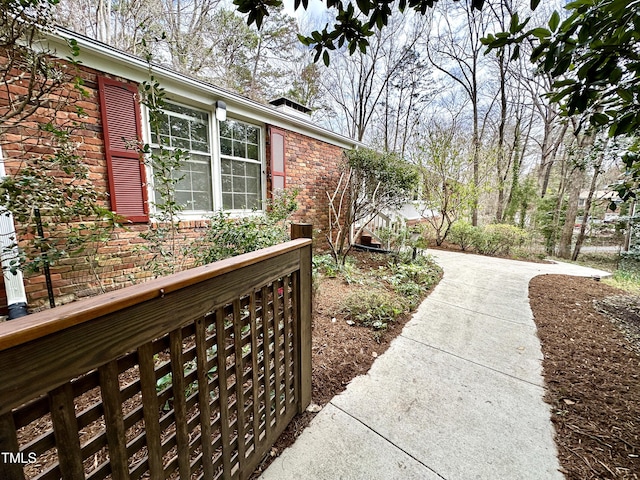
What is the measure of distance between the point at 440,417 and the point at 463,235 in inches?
302

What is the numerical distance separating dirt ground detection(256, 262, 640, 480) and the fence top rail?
1268 millimetres

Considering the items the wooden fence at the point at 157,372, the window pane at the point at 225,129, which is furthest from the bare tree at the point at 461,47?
the wooden fence at the point at 157,372

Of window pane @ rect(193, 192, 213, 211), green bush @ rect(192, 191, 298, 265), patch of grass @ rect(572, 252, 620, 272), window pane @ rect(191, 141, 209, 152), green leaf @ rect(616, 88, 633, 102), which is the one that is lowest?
patch of grass @ rect(572, 252, 620, 272)

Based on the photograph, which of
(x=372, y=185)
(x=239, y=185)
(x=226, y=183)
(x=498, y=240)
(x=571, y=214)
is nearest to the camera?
(x=226, y=183)

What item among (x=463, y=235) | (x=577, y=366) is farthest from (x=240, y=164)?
(x=463, y=235)

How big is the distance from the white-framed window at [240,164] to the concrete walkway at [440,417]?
11.9 ft

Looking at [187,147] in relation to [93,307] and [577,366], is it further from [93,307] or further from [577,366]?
[577,366]

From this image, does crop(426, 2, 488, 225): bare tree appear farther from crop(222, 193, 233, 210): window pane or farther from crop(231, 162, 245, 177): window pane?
crop(222, 193, 233, 210): window pane

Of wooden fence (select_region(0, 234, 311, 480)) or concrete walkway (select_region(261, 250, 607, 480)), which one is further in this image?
concrete walkway (select_region(261, 250, 607, 480))

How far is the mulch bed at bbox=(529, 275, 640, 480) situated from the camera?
5.10 feet

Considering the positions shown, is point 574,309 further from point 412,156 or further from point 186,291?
point 412,156

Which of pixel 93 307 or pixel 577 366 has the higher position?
pixel 93 307

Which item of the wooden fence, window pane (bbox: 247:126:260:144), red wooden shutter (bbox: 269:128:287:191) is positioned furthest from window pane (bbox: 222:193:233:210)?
the wooden fence

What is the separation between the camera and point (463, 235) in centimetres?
839
